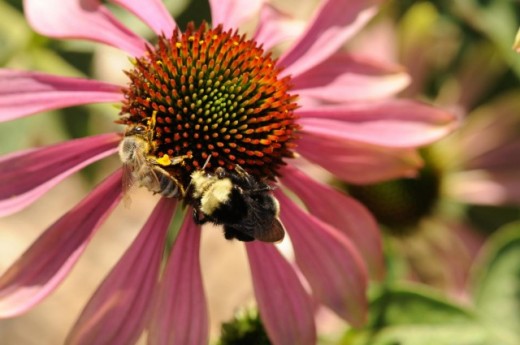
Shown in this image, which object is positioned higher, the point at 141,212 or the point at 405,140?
the point at 405,140

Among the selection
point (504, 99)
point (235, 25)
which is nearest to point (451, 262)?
point (504, 99)

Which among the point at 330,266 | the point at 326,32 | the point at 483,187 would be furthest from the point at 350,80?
the point at 483,187

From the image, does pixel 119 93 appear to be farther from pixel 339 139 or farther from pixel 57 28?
pixel 339 139

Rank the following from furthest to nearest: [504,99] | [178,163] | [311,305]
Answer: [504,99], [311,305], [178,163]

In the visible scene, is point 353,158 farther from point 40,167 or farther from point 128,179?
point 40,167

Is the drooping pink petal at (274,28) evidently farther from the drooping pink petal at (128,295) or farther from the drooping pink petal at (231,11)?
the drooping pink petal at (128,295)

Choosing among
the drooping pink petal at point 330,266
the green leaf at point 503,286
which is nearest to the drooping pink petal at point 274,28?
the drooping pink petal at point 330,266

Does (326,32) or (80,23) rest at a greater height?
(326,32)
